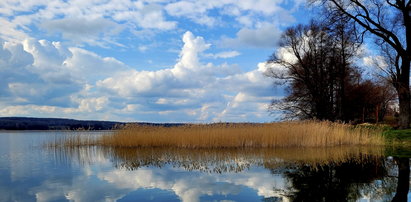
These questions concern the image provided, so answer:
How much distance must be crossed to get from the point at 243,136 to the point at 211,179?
812 cm

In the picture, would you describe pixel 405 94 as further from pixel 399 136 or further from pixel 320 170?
pixel 320 170

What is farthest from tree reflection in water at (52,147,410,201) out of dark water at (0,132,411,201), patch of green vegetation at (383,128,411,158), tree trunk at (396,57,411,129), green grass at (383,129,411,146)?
tree trunk at (396,57,411,129)

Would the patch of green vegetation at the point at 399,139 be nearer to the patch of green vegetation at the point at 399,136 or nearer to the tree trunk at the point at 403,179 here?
the patch of green vegetation at the point at 399,136

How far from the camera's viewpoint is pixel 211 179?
8609 millimetres

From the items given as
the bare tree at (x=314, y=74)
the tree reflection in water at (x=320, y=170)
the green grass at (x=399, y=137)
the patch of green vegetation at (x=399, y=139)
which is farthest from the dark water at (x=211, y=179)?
the bare tree at (x=314, y=74)

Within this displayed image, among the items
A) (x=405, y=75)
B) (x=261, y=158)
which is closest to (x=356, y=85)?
(x=405, y=75)

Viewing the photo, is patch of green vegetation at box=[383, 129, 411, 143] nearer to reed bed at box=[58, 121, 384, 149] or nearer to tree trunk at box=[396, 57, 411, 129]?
reed bed at box=[58, 121, 384, 149]

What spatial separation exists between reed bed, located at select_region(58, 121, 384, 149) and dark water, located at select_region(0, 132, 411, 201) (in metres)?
3.67

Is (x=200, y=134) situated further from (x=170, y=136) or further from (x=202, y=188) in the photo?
(x=202, y=188)

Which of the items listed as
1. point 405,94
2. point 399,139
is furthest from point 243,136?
point 405,94

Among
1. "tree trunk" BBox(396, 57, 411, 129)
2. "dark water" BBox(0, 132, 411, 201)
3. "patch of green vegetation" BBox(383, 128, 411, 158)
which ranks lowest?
"dark water" BBox(0, 132, 411, 201)

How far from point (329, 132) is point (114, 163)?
35.3 ft

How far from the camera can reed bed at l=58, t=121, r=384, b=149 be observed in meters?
16.4

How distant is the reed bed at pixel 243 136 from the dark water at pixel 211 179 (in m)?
3.67
